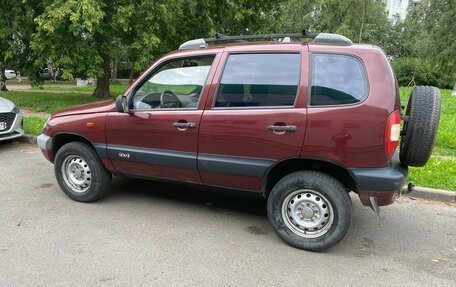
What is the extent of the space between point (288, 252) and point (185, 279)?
104 cm

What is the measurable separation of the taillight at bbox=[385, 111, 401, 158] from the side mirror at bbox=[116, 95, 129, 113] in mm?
2628

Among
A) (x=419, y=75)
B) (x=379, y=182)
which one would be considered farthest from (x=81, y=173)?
(x=419, y=75)

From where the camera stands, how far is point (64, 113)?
490cm

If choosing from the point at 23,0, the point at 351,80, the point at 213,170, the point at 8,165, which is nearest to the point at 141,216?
the point at 213,170

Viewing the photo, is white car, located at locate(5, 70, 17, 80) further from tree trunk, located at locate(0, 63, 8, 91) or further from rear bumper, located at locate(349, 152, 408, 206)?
rear bumper, located at locate(349, 152, 408, 206)

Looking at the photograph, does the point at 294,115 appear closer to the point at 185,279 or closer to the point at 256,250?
the point at 256,250

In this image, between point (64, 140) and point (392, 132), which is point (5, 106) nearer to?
point (64, 140)

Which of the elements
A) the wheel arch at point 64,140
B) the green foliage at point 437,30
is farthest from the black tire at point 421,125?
the green foliage at point 437,30

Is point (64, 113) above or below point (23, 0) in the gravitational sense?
below

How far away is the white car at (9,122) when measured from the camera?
7.46 metres

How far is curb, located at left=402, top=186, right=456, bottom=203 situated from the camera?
17.3ft

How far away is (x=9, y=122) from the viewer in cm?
758

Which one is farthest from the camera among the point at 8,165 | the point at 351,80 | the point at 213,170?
the point at 8,165

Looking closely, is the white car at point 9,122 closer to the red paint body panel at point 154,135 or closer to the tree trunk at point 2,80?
the red paint body panel at point 154,135
